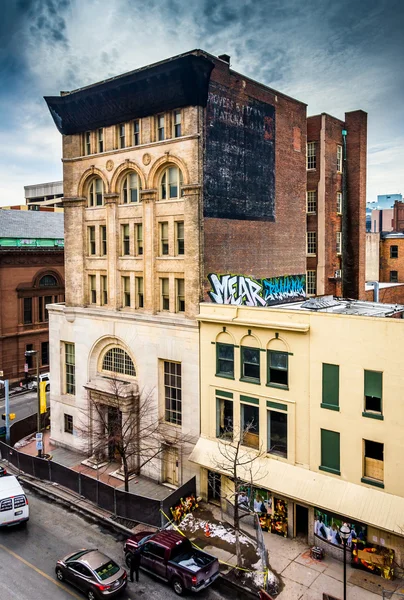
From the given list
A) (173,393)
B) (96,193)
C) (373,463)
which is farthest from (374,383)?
(96,193)

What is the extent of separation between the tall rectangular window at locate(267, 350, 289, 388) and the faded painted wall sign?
31.5ft

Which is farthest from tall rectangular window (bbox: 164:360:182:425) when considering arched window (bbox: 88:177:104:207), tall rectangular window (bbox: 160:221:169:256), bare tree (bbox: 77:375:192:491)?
arched window (bbox: 88:177:104:207)

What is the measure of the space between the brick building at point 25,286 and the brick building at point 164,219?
19.0 meters

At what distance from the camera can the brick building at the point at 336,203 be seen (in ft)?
146

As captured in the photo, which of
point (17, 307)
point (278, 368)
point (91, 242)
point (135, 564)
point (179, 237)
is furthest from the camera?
point (17, 307)

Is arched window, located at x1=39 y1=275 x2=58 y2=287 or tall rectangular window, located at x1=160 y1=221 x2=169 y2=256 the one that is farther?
arched window, located at x1=39 y1=275 x2=58 y2=287

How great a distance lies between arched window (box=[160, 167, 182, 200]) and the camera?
3123cm

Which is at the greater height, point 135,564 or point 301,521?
point 135,564

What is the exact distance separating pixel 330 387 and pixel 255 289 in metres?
11.6

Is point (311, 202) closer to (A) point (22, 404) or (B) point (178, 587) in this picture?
(B) point (178, 587)

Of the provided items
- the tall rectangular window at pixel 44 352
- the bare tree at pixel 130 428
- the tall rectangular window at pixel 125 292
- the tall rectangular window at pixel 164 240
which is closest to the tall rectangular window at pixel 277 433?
the bare tree at pixel 130 428

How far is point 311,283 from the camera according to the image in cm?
4619

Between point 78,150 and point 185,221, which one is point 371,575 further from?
point 78,150

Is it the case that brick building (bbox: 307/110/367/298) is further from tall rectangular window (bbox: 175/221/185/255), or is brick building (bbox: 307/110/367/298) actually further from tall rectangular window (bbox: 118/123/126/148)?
tall rectangular window (bbox: 118/123/126/148)
